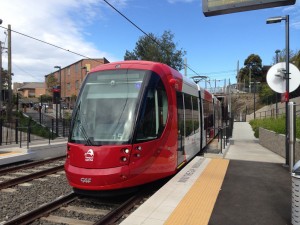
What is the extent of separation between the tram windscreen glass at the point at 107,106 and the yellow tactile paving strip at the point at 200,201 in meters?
1.82

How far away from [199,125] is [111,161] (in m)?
7.00

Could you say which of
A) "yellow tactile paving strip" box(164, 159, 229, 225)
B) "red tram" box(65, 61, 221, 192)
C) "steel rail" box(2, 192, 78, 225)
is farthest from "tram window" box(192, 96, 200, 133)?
"steel rail" box(2, 192, 78, 225)

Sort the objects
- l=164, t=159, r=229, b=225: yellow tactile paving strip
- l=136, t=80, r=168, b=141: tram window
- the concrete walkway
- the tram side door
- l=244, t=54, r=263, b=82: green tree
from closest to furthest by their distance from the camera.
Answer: l=164, t=159, r=229, b=225: yellow tactile paving strip → l=136, t=80, r=168, b=141: tram window → the tram side door → the concrete walkway → l=244, t=54, r=263, b=82: green tree

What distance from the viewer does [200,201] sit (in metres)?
6.24

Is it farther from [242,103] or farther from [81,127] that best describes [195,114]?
[242,103]

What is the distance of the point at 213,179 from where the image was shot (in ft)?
27.1

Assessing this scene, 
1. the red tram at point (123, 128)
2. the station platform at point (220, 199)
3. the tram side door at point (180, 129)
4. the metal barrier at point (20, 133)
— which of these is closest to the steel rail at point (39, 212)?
the red tram at point (123, 128)

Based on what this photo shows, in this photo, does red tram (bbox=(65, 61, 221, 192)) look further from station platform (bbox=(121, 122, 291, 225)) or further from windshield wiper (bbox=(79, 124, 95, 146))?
station platform (bbox=(121, 122, 291, 225))

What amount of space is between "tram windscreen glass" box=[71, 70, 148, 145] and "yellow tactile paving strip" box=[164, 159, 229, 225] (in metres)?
1.82

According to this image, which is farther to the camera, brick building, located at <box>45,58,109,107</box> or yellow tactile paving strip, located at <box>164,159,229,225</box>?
brick building, located at <box>45,58,109,107</box>

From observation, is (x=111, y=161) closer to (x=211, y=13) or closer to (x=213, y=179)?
(x=213, y=179)

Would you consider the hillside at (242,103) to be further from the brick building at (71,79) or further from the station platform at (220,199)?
the station platform at (220,199)

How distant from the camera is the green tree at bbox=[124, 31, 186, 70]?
1810 inches

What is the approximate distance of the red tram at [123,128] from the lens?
6.81 meters
